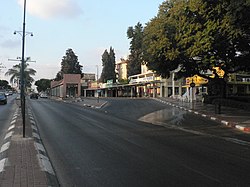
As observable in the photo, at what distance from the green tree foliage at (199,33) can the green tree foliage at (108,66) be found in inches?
3050

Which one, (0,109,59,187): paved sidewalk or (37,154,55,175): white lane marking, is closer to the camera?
(0,109,59,187): paved sidewalk

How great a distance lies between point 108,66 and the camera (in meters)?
110

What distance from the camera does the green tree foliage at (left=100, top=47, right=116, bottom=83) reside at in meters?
108

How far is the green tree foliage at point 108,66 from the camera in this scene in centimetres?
10831

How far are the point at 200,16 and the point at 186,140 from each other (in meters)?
10.5

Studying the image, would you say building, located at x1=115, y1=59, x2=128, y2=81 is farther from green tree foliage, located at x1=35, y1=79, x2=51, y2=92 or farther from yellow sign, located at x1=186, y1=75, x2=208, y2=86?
yellow sign, located at x1=186, y1=75, x2=208, y2=86

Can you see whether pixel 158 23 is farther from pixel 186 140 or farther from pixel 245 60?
pixel 186 140

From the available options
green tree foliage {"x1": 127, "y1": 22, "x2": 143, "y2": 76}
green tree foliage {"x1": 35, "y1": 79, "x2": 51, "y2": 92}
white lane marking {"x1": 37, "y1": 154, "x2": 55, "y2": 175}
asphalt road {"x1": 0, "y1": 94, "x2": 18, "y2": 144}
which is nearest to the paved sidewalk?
white lane marking {"x1": 37, "y1": 154, "x2": 55, "y2": 175}

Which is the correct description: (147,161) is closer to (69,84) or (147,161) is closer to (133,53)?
(69,84)

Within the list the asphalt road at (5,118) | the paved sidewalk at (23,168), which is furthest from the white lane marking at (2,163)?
the asphalt road at (5,118)

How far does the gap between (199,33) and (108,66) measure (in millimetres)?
89430

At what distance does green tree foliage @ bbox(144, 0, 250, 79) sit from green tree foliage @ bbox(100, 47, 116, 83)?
77469mm

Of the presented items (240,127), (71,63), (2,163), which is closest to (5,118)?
(240,127)

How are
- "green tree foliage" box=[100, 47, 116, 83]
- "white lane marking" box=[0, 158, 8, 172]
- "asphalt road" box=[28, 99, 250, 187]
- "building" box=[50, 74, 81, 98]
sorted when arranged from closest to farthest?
"asphalt road" box=[28, 99, 250, 187], "white lane marking" box=[0, 158, 8, 172], "building" box=[50, 74, 81, 98], "green tree foliage" box=[100, 47, 116, 83]
